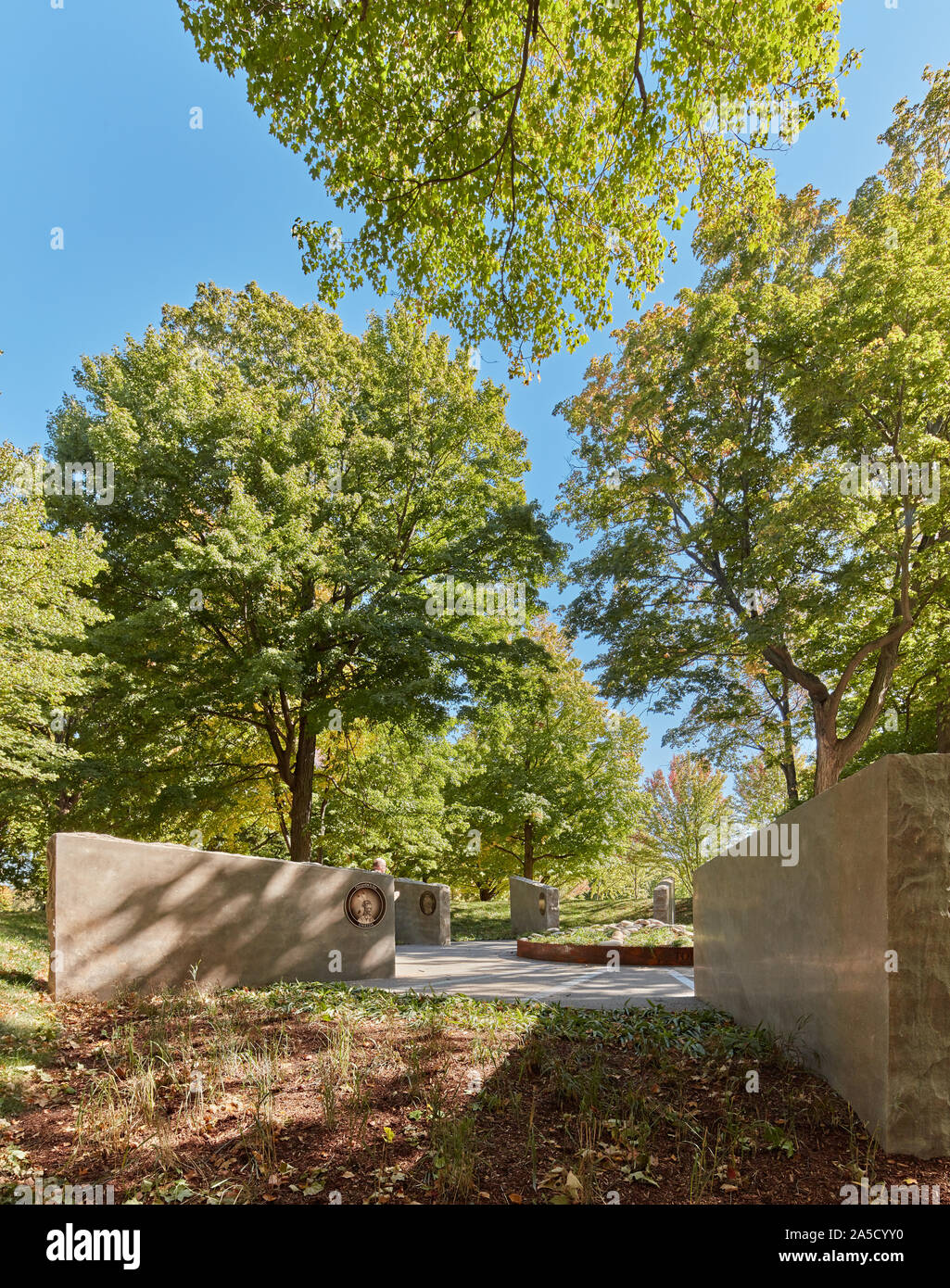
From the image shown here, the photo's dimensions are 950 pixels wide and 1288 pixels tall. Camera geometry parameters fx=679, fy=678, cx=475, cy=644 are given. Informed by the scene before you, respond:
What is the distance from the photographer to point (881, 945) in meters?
3.65

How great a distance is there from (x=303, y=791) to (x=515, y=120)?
12.7 meters

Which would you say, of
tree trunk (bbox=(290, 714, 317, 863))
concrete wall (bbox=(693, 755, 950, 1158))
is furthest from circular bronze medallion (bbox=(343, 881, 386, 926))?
concrete wall (bbox=(693, 755, 950, 1158))

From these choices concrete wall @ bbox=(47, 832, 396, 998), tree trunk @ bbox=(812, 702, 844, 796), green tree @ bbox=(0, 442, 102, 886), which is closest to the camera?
concrete wall @ bbox=(47, 832, 396, 998)

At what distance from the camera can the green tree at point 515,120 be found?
242 inches

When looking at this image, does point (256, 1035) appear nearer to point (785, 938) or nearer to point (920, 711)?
point (785, 938)

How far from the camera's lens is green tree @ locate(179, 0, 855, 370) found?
6.15 metres

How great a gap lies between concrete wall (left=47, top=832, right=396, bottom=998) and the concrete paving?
103cm

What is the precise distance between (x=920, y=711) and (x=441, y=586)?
1317 centimetres

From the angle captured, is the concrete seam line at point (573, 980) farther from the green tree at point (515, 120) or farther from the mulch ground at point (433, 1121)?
the green tree at point (515, 120)

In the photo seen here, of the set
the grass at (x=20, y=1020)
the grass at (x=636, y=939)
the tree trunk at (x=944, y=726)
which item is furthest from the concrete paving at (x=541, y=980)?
the tree trunk at (x=944, y=726)

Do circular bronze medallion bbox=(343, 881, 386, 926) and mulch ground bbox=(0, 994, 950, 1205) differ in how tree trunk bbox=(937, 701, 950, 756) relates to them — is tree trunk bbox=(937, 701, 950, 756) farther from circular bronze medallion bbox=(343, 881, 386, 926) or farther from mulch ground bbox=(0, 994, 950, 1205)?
mulch ground bbox=(0, 994, 950, 1205)

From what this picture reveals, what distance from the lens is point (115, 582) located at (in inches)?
599

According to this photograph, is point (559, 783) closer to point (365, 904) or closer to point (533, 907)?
point (533, 907)

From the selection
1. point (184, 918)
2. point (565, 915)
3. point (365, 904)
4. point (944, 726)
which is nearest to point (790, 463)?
point (944, 726)
